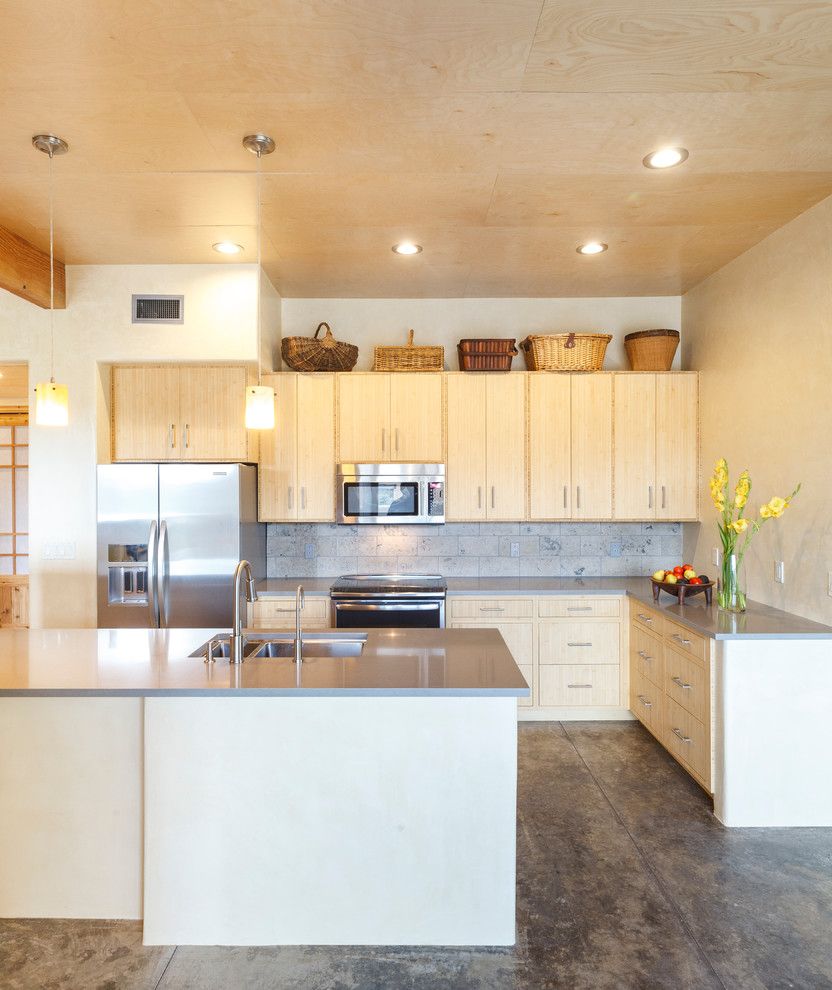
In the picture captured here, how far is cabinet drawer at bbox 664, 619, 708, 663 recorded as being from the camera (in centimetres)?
317

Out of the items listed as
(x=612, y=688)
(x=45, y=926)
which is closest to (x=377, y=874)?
(x=45, y=926)

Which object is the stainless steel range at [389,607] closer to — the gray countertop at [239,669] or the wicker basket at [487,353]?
the gray countertop at [239,669]

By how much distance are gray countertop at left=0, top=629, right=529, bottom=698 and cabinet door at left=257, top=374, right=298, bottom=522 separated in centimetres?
171

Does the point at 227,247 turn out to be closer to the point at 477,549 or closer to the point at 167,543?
the point at 167,543

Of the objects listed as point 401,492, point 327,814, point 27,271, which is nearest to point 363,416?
point 401,492

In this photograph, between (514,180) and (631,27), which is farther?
(514,180)

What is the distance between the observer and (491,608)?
4.24 m

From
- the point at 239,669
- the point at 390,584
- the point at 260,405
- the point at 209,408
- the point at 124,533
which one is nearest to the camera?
the point at 239,669

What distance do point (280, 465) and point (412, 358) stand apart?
1.12m

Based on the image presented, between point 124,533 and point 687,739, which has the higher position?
point 124,533

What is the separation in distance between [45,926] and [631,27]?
3.35 metres

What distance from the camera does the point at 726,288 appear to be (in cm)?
409

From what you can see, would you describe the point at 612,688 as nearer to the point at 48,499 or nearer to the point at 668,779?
the point at 668,779

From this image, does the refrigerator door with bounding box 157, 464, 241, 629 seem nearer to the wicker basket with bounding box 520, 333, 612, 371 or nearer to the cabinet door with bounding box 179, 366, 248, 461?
the cabinet door with bounding box 179, 366, 248, 461
